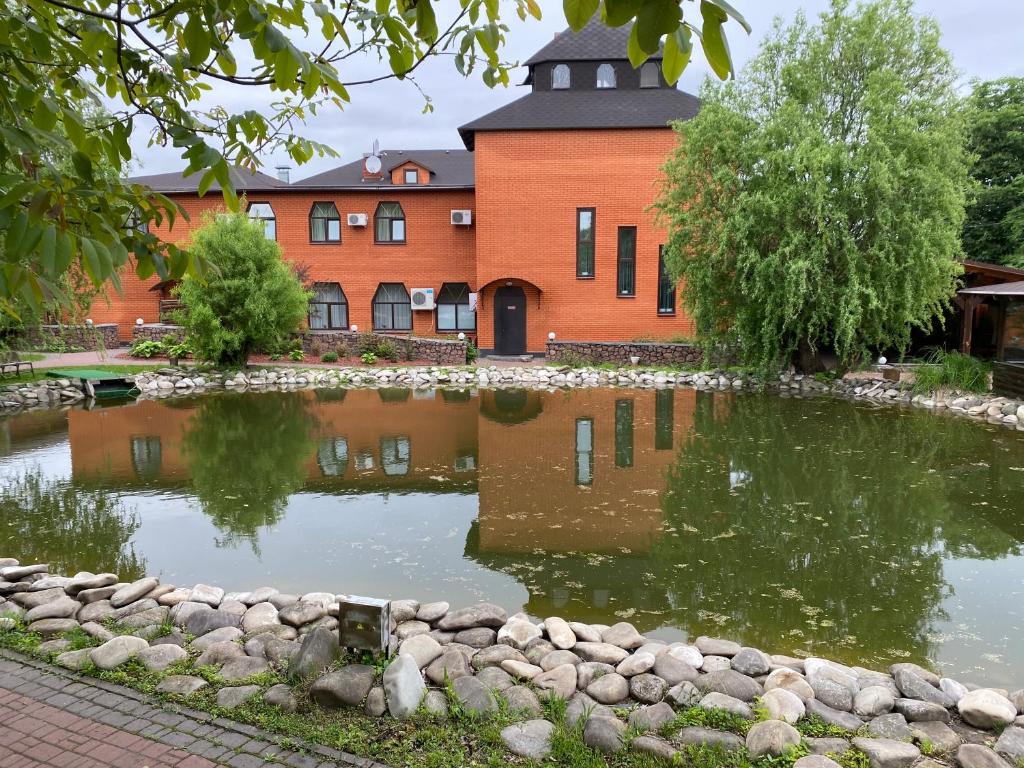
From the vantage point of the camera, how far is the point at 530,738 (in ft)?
10.8

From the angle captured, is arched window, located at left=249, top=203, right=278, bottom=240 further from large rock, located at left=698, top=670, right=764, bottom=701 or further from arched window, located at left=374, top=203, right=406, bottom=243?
large rock, located at left=698, top=670, right=764, bottom=701

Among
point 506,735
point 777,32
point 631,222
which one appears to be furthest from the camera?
point 631,222

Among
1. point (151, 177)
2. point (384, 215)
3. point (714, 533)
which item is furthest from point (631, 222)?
point (151, 177)

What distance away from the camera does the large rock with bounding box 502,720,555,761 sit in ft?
10.5

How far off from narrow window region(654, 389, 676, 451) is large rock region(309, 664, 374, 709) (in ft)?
26.4

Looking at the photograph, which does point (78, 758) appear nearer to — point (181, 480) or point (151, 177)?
point (181, 480)

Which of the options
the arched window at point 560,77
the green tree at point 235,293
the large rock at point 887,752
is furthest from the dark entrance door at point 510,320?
the large rock at point 887,752

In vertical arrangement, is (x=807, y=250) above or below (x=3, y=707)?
above

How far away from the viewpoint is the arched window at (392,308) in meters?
25.6

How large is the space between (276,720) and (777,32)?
1814 centimetres

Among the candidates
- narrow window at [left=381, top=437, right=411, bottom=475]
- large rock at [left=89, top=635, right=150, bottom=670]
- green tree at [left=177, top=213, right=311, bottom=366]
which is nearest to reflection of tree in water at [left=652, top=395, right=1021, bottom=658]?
large rock at [left=89, top=635, right=150, bottom=670]

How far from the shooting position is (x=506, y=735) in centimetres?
331

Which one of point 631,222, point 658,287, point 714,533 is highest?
point 631,222

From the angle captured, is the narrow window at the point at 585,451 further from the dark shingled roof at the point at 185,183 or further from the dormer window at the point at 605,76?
the dark shingled roof at the point at 185,183
